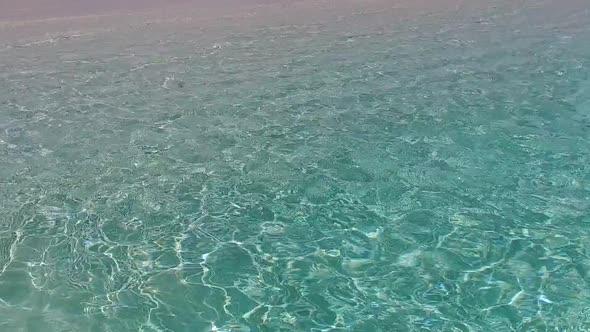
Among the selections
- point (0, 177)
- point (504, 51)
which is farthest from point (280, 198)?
point (504, 51)

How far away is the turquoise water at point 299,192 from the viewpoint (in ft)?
26.4

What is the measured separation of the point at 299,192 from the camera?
1111 centimetres

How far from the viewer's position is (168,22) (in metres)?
27.0

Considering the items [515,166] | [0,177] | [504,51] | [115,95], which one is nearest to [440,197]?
[515,166]

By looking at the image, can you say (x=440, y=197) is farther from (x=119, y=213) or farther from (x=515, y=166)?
(x=119, y=213)

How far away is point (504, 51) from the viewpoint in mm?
20406

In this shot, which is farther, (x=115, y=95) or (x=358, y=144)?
(x=115, y=95)

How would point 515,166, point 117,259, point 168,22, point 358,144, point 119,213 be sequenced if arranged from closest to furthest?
point 117,259 → point 119,213 → point 515,166 → point 358,144 → point 168,22

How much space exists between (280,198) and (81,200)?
11.5 feet

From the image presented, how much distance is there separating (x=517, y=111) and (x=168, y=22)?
17.1 metres

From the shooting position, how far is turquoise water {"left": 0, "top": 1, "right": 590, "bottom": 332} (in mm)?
8047

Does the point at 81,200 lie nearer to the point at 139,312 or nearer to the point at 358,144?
the point at 139,312

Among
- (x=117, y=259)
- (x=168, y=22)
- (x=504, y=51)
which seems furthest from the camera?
(x=168, y=22)

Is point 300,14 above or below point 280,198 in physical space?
above
